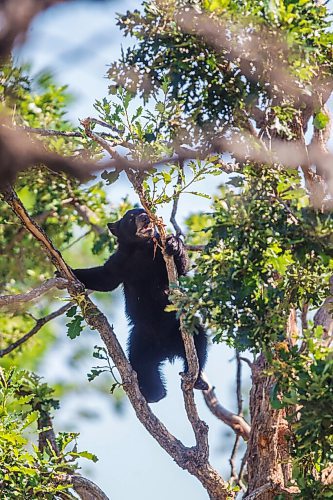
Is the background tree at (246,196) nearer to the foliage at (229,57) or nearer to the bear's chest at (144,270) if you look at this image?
the foliage at (229,57)

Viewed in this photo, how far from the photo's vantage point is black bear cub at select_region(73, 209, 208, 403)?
23.7 feet

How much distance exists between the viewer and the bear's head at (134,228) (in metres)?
7.20

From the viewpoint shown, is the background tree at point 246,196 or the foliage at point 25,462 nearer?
the background tree at point 246,196

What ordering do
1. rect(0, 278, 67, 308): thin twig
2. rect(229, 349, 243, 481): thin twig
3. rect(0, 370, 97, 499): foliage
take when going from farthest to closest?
rect(229, 349, 243, 481): thin twig, rect(0, 278, 67, 308): thin twig, rect(0, 370, 97, 499): foliage

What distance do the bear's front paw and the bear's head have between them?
1.97 ft

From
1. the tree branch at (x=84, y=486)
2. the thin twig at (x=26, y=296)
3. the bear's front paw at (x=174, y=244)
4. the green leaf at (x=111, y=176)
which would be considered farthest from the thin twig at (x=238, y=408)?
the green leaf at (x=111, y=176)

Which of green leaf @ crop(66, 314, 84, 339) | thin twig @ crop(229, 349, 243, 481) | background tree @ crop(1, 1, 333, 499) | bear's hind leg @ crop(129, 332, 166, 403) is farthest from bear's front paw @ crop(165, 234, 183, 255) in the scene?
bear's hind leg @ crop(129, 332, 166, 403)

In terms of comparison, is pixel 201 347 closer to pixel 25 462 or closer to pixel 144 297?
pixel 144 297

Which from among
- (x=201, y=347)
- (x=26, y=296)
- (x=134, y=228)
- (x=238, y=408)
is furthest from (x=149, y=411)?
(x=134, y=228)

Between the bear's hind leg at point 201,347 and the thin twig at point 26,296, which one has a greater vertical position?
the bear's hind leg at point 201,347

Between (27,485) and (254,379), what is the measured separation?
2.02 metres

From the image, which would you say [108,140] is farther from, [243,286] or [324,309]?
[324,309]

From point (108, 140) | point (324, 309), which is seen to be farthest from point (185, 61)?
point (324, 309)

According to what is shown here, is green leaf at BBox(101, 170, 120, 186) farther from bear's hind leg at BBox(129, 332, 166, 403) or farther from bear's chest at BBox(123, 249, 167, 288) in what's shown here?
bear's hind leg at BBox(129, 332, 166, 403)
